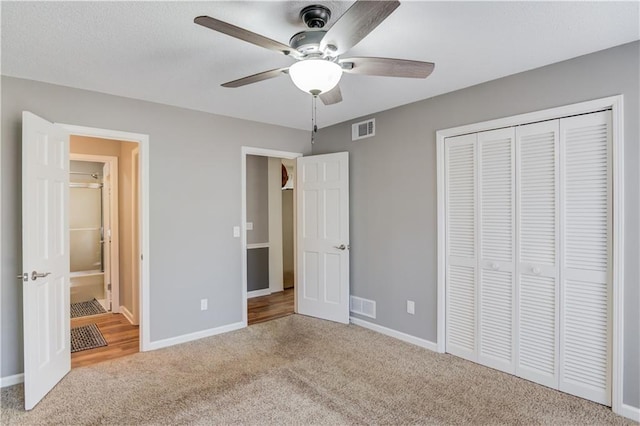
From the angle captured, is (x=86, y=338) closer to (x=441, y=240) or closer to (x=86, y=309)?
(x=86, y=309)

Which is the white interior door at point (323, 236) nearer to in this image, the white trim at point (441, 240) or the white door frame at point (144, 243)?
the white trim at point (441, 240)

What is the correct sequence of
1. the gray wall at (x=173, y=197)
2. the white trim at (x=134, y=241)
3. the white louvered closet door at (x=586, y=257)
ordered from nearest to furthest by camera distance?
1. the white louvered closet door at (x=586, y=257)
2. the gray wall at (x=173, y=197)
3. the white trim at (x=134, y=241)

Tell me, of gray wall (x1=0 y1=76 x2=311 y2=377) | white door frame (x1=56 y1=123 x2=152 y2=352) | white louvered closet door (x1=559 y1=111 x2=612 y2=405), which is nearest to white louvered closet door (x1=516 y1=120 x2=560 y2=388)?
white louvered closet door (x1=559 y1=111 x2=612 y2=405)

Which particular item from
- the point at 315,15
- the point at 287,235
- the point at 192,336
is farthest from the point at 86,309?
the point at 315,15

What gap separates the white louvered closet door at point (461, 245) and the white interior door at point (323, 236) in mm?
1243

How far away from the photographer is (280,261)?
5.94m

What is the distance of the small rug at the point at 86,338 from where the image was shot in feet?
11.6

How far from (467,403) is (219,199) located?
2.99 m

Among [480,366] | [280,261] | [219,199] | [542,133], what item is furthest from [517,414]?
[280,261]

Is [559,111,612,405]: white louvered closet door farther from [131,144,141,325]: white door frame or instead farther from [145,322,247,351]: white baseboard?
[131,144,141,325]: white door frame

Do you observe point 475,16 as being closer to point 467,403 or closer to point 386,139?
point 386,139

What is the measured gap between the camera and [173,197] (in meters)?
3.54

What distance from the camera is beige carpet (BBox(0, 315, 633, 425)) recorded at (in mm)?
2266

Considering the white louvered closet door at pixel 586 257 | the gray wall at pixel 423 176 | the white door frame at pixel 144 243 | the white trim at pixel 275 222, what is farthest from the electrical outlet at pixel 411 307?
the white trim at pixel 275 222
